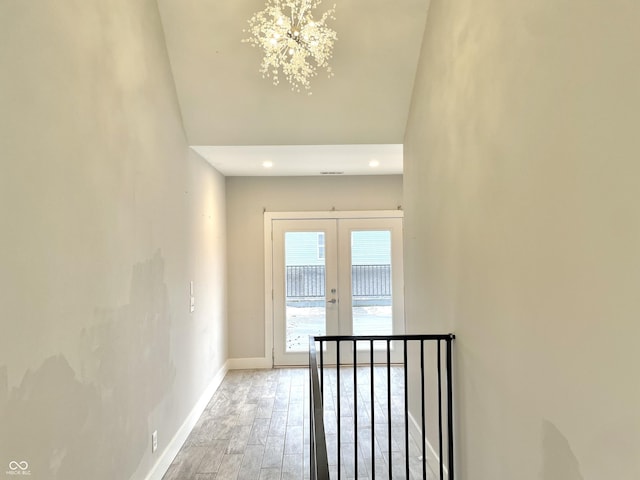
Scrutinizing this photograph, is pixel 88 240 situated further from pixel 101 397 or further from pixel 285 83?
pixel 285 83

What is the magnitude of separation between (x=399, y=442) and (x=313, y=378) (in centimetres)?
180

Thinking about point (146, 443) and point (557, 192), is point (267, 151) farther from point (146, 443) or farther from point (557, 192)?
point (557, 192)

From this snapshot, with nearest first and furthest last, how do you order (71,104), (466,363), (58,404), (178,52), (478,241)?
1. (58,404)
2. (71,104)
3. (478,241)
4. (466,363)
5. (178,52)

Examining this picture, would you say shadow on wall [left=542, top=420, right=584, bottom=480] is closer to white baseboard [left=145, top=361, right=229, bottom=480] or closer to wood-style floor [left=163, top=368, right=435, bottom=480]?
wood-style floor [left=163, top=368, right=435, bottom=480]

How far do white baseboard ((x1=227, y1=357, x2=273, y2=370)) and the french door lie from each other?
0.13 meters

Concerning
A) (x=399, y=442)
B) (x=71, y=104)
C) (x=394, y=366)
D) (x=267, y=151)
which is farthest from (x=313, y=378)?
(x=394, y=366)

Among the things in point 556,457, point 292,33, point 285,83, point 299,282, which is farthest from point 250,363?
Result: point 556,457

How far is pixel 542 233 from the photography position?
1350 millimetres

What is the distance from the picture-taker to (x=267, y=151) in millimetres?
3633

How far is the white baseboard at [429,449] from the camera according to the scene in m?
2.47

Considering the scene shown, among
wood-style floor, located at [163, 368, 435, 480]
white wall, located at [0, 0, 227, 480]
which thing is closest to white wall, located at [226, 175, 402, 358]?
wood-style floor, located at [163, 368, 435, 480]

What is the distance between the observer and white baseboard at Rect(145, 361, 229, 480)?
8.16ft

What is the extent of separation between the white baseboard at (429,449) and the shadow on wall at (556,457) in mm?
1175

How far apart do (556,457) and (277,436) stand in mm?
2367
